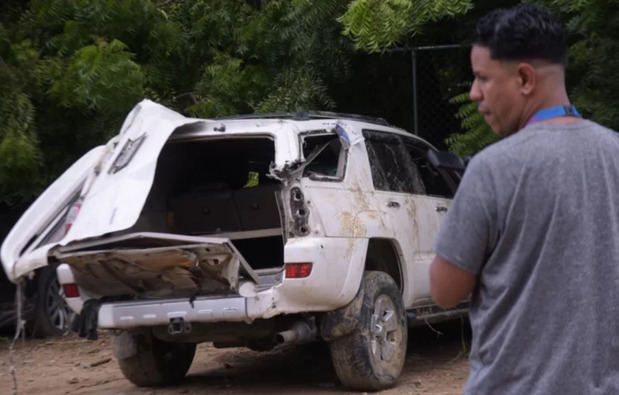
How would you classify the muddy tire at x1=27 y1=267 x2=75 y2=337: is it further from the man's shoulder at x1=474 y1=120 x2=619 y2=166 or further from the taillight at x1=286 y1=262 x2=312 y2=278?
the man's shoulder at x1=474 y1=120 x2=619 y2=166

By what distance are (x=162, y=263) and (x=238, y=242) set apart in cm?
153

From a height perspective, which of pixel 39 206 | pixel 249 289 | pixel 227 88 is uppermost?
pixel 227 88

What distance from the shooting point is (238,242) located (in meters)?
8.52

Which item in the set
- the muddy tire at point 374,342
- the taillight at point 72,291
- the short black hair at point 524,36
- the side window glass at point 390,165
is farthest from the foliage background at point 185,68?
the short black hair at point 524,36

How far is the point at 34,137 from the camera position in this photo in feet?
33.9

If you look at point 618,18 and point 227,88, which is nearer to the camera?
point 618,18

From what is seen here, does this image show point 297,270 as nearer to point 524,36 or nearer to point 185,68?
point 524,36

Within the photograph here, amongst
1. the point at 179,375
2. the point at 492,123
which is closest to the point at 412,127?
the point at 179,375

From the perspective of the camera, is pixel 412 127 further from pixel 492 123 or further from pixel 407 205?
pixel 492 123

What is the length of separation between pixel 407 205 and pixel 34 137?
395cm

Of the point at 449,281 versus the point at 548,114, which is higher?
the point at 548,114

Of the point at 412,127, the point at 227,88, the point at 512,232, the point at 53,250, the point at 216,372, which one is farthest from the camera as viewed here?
the point at 412,127

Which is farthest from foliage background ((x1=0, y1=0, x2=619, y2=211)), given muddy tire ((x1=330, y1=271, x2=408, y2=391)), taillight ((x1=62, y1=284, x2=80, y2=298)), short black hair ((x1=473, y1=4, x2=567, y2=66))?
short black hair ((x1=473, y1=4, x2=567, y2=66))

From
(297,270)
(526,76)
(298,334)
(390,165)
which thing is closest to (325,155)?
(390,165)
